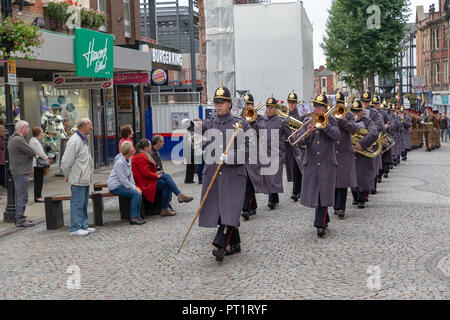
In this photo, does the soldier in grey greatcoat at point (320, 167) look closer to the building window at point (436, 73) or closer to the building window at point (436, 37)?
the building window at point (436, 73)

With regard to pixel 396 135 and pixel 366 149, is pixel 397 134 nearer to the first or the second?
pixel 396 135

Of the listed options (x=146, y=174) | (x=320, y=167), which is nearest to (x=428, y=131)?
(x=146, y=174)

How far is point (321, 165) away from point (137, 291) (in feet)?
11.7

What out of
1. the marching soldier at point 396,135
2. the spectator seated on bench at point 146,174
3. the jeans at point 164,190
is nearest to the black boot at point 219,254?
the spectator seated on bench at point 146,174

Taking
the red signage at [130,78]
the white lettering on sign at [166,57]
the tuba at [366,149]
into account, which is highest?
the white lettering on sign at [166,57]

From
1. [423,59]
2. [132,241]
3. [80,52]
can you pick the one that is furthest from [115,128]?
[423,59]

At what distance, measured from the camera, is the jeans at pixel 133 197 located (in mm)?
10586

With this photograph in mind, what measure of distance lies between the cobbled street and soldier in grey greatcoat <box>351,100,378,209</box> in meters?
0.36

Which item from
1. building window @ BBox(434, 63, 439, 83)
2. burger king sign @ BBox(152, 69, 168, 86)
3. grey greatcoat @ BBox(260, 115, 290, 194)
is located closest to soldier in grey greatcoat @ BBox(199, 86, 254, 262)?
grey greatcoat @ BBox(260, 115, 290, 194)

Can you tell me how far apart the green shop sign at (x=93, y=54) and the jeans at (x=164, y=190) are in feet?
18.8

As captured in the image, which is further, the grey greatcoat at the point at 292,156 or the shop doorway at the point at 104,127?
the shop doorway at the point at 104,127

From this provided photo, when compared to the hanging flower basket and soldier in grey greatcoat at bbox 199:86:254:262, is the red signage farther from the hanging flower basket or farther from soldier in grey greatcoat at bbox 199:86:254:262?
soldier in grey greatcoat at bbox 199:86:254:262
